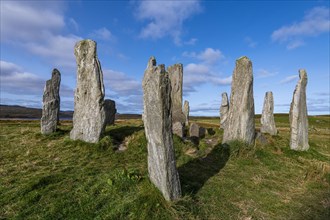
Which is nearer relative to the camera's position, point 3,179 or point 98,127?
point 3,179

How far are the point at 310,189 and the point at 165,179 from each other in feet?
22.1

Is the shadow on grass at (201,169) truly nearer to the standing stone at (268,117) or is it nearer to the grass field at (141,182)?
the grass field at (141,182)

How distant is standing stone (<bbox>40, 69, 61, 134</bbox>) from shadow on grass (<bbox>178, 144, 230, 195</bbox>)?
9285 mm

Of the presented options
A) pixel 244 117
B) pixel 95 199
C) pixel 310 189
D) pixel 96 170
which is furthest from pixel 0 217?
pixel 244 117

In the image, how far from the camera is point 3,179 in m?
9.88

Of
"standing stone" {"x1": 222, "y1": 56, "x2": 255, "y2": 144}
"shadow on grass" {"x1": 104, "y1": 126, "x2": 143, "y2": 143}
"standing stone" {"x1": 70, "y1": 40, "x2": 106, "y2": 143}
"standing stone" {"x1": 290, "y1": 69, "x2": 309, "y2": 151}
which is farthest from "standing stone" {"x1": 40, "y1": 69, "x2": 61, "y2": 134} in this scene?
"standing stone" {"x1": 290, "y1": 69, "x2": 309, "y2": 151}

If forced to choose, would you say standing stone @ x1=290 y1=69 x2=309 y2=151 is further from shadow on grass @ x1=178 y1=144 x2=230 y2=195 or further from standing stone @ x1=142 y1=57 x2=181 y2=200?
standing stone @ x1=142 y1=57 x2=181 y2=200

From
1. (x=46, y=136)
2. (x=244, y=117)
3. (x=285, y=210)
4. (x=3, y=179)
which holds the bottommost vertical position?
(x=285, y=210)

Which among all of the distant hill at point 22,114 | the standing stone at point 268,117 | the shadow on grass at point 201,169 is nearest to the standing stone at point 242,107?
the shadow on grass at point 201,169

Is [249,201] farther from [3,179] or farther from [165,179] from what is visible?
[3,179]

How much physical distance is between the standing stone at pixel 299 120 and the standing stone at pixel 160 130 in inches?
485

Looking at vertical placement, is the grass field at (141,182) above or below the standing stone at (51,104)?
below

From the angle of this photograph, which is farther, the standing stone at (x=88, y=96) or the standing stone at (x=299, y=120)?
the standing stone at (x=299, y=120)

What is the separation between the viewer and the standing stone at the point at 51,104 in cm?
1677
